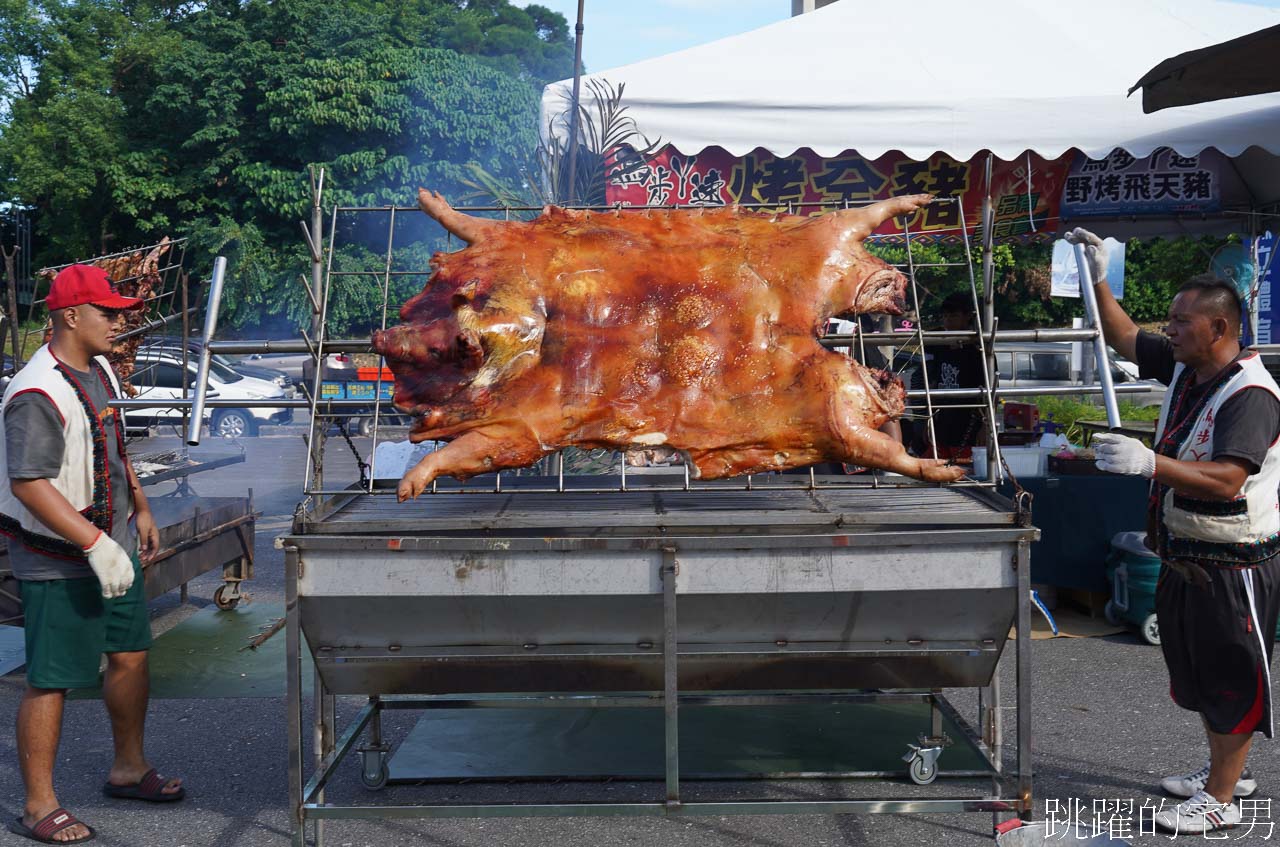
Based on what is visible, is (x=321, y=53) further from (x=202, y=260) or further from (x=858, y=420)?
(x=858, y=420)

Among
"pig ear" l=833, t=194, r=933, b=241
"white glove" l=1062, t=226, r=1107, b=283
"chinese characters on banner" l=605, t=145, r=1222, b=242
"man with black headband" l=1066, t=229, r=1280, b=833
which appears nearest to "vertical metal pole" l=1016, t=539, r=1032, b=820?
"man with black headband" l=1066, t=229, r=1280, b=833

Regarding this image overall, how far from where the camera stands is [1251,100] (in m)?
5.78

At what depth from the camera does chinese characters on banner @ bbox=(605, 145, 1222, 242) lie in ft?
20.1

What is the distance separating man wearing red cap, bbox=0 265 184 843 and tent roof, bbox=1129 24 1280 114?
4.64 metres

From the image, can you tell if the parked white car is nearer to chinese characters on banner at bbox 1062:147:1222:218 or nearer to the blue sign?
chinese characters on banner at bbox 1062:147:1222:218

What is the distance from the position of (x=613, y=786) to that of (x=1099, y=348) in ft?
7.63

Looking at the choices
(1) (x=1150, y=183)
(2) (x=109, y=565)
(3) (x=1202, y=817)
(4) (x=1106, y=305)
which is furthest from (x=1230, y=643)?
(1) (x=1150, y=183)

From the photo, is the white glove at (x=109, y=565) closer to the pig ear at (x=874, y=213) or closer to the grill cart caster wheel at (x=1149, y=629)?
the pig ear at (x=874, y=213)

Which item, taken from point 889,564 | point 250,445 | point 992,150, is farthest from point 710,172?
point 250,445

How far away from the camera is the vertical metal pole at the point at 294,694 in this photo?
2.95 m

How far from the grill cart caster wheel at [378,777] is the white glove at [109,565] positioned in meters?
1.08

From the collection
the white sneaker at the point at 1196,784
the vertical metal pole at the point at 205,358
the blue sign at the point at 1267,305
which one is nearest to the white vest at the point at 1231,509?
the white sneaker at the point at 1196,784

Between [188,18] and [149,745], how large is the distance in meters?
32.8

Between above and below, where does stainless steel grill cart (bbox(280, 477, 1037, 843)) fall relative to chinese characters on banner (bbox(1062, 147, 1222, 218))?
below
